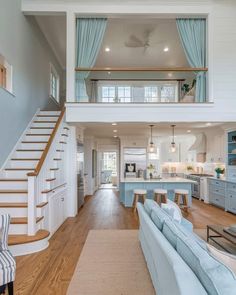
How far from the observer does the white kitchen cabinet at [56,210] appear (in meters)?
4.30

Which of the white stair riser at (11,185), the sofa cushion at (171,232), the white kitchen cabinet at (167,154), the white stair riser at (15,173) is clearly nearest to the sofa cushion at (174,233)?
the sofa cushion at (171,232)

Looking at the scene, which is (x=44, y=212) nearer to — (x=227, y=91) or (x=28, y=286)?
(x=28, y=286)

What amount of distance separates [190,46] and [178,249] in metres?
5.07

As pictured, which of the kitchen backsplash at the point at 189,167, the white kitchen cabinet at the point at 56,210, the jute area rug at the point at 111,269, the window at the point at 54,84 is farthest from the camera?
the kitchen backsplash at the point at 189,167

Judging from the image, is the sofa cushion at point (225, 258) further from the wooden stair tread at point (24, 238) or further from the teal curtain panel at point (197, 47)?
the teal curtain panel at point (197, 47)

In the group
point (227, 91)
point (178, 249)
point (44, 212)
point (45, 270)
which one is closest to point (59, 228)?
point (44, 212)

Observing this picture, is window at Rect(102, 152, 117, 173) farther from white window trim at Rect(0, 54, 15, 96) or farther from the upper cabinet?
white window trim at Rect(0, 54, 15, 96)

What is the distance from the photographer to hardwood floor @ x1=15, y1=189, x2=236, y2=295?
270 cm

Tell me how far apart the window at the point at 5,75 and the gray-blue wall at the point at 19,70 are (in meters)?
0.13

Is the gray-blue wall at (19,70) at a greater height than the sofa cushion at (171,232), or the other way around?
the gray-blue wall at (19,70)

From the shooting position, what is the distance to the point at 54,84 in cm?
883

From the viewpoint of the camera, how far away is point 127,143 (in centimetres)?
1005

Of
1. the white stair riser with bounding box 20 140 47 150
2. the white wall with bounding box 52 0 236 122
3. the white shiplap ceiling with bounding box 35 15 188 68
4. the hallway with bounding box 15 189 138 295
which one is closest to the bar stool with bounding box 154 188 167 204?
the hallway with bounding box 15 189 138 295

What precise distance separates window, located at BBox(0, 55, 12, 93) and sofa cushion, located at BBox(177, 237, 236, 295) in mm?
4775
